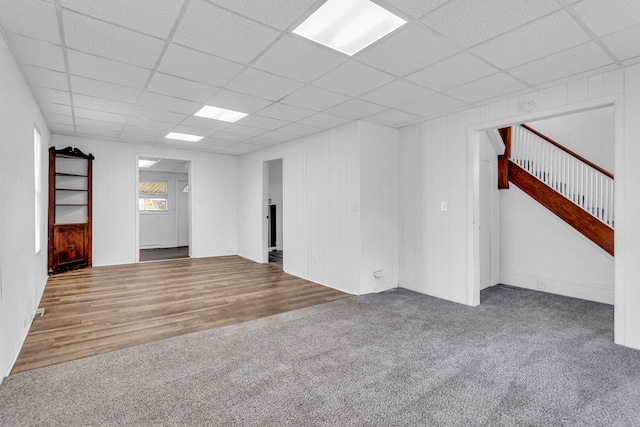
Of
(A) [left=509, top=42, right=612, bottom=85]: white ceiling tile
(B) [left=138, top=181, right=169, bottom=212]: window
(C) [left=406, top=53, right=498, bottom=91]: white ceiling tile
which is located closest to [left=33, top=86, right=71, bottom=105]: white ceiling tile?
(C) [left=406, top=53, right=498, bottom=91]: white ceiling tile

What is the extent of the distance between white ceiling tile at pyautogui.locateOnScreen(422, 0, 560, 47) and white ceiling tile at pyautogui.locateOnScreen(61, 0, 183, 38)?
1650mm

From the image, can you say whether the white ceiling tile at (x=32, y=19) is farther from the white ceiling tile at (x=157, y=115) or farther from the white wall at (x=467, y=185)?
the white wall at (x=467, y=185)

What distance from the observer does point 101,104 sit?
158 inches

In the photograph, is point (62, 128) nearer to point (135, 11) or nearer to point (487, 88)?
point (135, 11)

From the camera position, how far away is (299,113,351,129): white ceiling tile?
14.5ft

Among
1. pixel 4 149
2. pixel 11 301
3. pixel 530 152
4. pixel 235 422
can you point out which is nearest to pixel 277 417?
pixel 235 422

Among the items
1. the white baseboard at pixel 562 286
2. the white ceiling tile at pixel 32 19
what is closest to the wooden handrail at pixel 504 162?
the white baseboard at pixel 562 286

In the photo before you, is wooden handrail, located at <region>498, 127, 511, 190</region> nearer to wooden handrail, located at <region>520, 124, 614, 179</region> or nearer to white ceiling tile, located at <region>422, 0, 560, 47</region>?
wooden handrail, located at <region>520, 124, 614, 179</region>

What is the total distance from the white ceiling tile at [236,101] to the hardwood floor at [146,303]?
2.45 m

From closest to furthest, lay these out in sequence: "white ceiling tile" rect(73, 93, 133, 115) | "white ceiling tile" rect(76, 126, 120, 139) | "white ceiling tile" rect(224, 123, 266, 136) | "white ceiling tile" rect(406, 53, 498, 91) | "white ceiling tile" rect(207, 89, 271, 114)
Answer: "white ceiling tile" rect(406, 53, 498, 91) < "white ceiling tile" rect(207, 89, 271, 114) < "white ceiling tile" rect(73, 93, 133, 115) < "white ceiling tile" rect(224, 123, 266, 136) < "white ceiling tile" rect(76, 126, 120, 139)

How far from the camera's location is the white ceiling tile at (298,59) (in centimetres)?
250

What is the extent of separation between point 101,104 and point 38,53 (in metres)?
1.40

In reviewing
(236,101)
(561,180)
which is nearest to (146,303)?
(236,101)

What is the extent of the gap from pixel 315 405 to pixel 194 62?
9.17 ft
